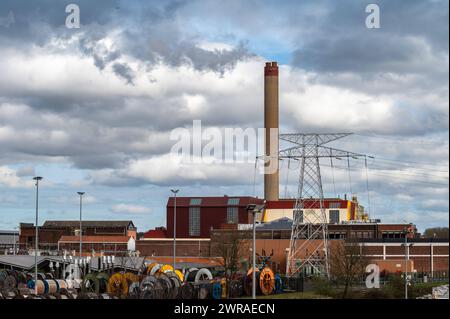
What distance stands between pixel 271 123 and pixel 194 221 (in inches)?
963

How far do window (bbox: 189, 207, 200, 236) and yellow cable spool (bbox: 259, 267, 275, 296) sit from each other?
66443mm

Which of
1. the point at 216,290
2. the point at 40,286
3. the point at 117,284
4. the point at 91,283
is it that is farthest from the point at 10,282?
the point at 216,290

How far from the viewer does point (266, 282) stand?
68250mm

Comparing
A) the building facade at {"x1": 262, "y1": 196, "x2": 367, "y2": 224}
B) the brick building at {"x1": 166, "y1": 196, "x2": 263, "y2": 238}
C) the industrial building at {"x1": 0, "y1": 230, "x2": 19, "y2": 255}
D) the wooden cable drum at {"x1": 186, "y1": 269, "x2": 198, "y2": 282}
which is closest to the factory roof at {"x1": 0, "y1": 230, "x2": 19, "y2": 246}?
the industrial building at {"x1": 0, "y1": 230, "x2": 19, "y2": 255}

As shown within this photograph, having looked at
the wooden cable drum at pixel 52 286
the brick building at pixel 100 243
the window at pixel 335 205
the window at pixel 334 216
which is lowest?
the wooden cable drum at pixel 52 286

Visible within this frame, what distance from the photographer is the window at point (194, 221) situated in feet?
445

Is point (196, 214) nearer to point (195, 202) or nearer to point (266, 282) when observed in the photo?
point (195, 202)

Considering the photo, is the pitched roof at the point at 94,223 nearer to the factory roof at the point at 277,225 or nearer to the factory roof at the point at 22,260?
the factory roof at the point at 277,225

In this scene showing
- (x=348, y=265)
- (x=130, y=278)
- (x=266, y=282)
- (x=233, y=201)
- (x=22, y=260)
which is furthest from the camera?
(x=233, y=201)

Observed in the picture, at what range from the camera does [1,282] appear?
193 ft

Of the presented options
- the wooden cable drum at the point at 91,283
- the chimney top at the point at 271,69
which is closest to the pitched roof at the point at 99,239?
the chimney top at the point at 271,69

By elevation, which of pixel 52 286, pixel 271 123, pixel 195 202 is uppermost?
pixel 271 123

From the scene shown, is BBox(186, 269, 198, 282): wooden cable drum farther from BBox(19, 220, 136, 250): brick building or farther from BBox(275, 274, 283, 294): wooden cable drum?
BBox(19, 220, 136, 250): brick building
